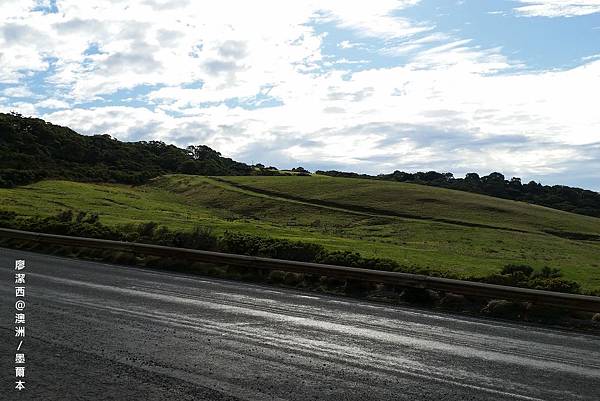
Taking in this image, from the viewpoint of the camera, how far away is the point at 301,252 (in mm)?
21250

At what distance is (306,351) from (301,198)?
74791 mm

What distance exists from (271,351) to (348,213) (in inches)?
2464

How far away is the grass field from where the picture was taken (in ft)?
159

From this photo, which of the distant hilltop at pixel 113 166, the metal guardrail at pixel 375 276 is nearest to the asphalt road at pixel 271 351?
the metal guardrail at pixel 375 276

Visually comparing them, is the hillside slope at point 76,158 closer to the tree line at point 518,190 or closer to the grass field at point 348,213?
the grass field at point 348,213

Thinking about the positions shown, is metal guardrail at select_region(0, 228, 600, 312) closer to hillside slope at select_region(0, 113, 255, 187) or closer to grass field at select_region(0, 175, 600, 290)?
grass field at select_region(0, 175, 600, 290)

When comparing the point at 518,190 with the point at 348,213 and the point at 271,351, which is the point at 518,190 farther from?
the point at 271,351

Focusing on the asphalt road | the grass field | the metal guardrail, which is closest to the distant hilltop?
the grass field

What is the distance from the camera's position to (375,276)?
15359 mm

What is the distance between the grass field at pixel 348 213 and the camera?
48.5 metres

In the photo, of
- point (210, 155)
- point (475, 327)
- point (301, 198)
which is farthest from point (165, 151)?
point (475, 327)

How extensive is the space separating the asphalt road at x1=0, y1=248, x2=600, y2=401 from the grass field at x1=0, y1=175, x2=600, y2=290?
2903 cm

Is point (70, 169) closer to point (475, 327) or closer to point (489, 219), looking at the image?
point (489, 219)

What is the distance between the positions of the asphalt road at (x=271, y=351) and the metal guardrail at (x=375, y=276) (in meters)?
1.24
